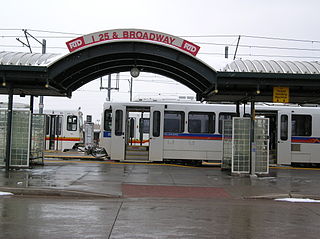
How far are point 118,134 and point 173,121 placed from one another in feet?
9.56

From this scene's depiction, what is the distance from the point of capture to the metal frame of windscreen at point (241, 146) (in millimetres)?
16156

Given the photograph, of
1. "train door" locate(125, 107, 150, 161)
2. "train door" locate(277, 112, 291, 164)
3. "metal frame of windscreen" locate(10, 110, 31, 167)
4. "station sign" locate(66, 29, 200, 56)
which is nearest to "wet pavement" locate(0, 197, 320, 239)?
"station sign" locate(66, 29, 200, 56)

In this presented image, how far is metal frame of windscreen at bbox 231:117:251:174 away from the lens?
→ 16.2 m

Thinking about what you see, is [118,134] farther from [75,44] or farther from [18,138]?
[75,44]

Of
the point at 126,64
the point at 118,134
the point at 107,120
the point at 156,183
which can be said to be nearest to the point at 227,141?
the point at 156,183

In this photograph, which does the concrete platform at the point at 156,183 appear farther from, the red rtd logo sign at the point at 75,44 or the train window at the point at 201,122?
the red rtd logo sign at the point at 75,44

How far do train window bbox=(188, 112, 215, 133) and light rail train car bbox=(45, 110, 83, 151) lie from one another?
449 inches

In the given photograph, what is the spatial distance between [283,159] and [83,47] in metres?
12.2

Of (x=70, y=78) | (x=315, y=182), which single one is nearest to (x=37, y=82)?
(x=70, y=78)

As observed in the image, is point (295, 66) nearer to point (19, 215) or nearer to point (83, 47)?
point (83, 47)

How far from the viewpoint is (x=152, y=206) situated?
32.6 ft

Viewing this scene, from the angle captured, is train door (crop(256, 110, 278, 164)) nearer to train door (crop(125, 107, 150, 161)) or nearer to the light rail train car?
train door (crop(125, 107, 150, 161))

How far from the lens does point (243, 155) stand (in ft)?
53.0

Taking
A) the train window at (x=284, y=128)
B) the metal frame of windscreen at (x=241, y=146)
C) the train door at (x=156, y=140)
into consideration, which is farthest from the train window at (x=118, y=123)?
the train window at (x=284, y=128)
